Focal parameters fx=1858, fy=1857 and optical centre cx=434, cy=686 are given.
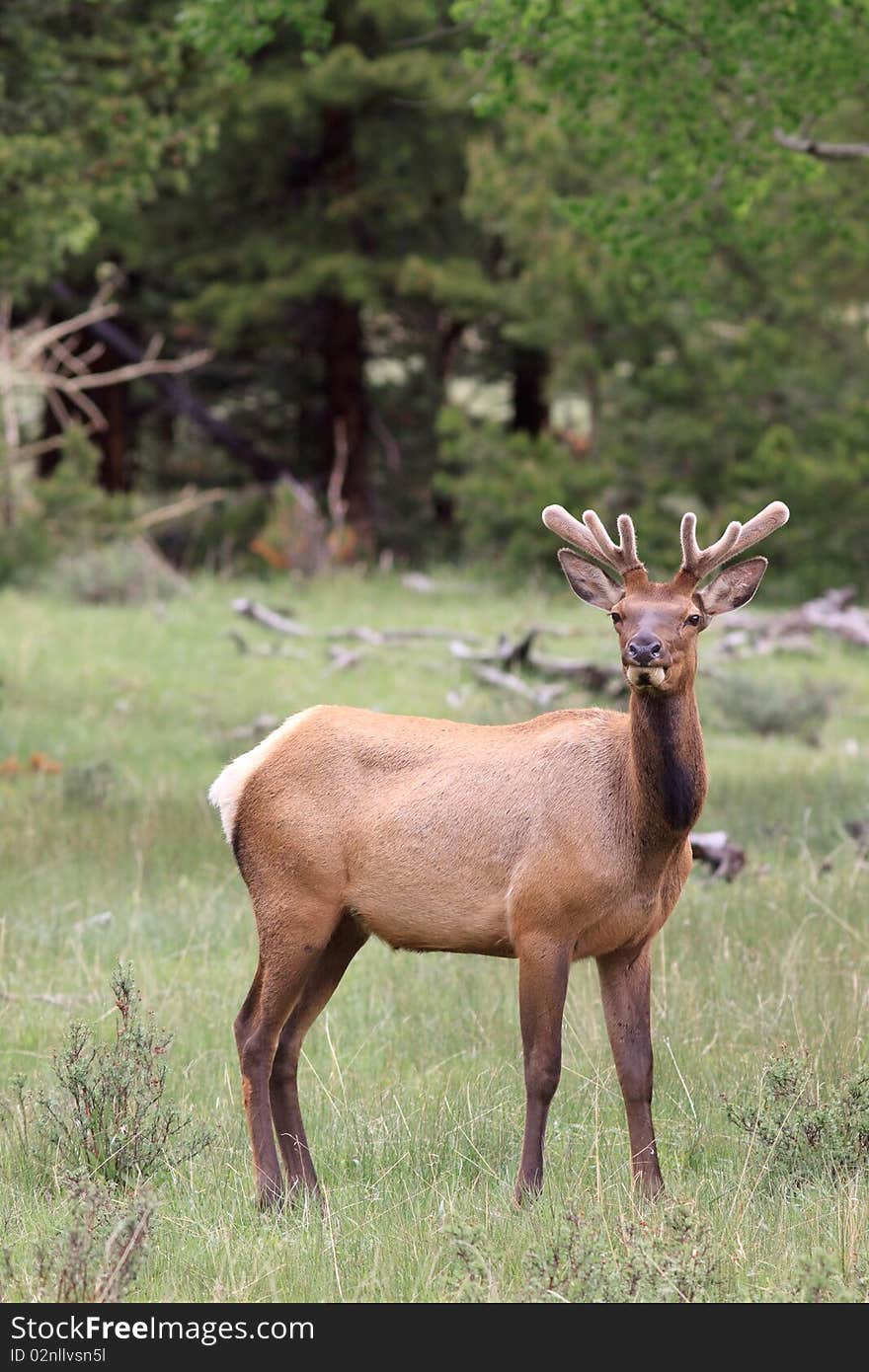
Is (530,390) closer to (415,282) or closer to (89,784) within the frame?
(415,282)

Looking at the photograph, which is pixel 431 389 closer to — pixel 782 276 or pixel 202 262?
pixel 202 262

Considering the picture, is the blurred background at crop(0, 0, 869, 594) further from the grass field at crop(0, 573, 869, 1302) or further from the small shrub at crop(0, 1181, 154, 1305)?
the small shrub at crop(0, 1181, 154, 1305)

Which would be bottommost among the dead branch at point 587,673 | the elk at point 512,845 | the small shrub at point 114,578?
the small shrub at point 114,578

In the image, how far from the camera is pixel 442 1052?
662 centimetres

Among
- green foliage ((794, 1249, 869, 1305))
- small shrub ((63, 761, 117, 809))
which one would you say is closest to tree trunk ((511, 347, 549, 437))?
small shrub ((63, 761, 117, 809))

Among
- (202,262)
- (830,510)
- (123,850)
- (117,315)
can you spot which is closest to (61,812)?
(123,850)

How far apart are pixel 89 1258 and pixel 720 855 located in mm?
5208

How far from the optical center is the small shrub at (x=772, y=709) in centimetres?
1388

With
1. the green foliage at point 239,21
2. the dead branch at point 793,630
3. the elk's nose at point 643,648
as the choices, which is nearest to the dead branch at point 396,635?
the dead branch at point 793,630

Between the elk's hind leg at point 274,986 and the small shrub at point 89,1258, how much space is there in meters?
0.62

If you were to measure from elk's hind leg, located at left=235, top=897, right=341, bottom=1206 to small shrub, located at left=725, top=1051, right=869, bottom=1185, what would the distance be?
4.46 feet

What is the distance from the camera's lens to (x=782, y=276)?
22156 millimetres

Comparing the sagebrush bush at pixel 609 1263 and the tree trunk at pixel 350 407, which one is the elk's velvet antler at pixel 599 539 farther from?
the tree trunk at pixel 350 407
